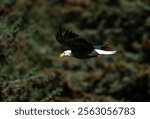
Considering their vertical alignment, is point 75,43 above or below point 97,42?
above

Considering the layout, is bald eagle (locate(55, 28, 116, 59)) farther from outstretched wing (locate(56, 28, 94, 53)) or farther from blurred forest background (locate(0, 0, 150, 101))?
blurred forest background (locate(0, 0, 150, 101))

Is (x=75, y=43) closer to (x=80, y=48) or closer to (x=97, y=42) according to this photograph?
(x=80, y=48)

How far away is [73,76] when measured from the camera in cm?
1703

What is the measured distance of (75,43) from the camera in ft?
27.0

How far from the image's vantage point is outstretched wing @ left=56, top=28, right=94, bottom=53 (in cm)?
818

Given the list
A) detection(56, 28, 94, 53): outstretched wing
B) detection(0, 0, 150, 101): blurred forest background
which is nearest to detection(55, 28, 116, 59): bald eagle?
detection(56, 28, 94, 53): outstretched wing

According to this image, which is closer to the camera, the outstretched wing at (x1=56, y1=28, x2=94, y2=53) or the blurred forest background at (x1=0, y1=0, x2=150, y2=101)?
the outstretched wing at (x1=56, y1=28, x2=94, y2=53)

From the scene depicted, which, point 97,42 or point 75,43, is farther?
point 97,42

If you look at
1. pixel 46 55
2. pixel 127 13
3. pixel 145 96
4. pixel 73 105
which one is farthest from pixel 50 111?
pixel 127 13

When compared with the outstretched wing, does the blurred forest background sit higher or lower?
lower

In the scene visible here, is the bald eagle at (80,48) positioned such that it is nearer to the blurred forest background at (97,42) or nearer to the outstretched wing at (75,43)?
the outstretched wing at (75,43)

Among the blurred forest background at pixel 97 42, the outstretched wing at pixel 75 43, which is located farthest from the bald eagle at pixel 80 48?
the blurred forest background at pixel 97 42

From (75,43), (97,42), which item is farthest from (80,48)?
(97,42)

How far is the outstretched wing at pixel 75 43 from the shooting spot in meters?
8.18
